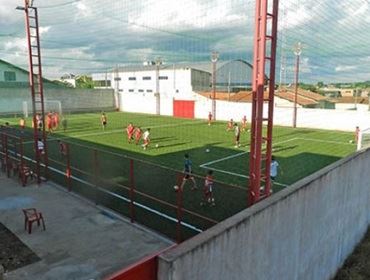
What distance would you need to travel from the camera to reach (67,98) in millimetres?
54656

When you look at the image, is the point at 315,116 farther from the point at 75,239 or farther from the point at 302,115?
the point at 75,239

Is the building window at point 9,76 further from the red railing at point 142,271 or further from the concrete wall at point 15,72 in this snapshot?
the red railing at point 142,271

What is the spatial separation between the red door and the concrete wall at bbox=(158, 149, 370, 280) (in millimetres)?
39270

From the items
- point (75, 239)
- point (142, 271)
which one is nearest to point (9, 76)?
point (75, 239)

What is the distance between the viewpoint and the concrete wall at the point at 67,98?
Answer: 161ft

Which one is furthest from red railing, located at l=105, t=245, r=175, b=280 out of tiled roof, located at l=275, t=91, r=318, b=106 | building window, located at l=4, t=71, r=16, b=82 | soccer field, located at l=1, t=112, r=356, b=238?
building window, located at l=4, t=71, r=16, b=82

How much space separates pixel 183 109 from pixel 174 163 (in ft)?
101

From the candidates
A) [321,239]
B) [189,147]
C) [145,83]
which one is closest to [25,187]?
[321,239]

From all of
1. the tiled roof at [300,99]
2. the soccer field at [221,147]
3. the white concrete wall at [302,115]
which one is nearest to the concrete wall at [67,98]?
the white concrete wall at [302,115]

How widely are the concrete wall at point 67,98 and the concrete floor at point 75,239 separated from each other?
40.5 meters

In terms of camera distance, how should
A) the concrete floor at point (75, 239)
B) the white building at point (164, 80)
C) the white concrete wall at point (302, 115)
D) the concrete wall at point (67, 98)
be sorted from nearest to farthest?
the concrete floor at point (75, 239)
the white concrete wall at point (302, 115)
the concrete wall at point (67, 98)
the white building at point (164, 80)

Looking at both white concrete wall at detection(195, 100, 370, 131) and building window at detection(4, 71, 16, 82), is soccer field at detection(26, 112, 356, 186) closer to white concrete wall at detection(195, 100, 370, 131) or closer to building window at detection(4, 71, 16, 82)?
white concrete wall at detection(195, 100, 370, 131)

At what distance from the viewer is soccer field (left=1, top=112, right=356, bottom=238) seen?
12.1 metres

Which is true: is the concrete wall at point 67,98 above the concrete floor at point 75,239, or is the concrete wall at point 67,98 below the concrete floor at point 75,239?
above
